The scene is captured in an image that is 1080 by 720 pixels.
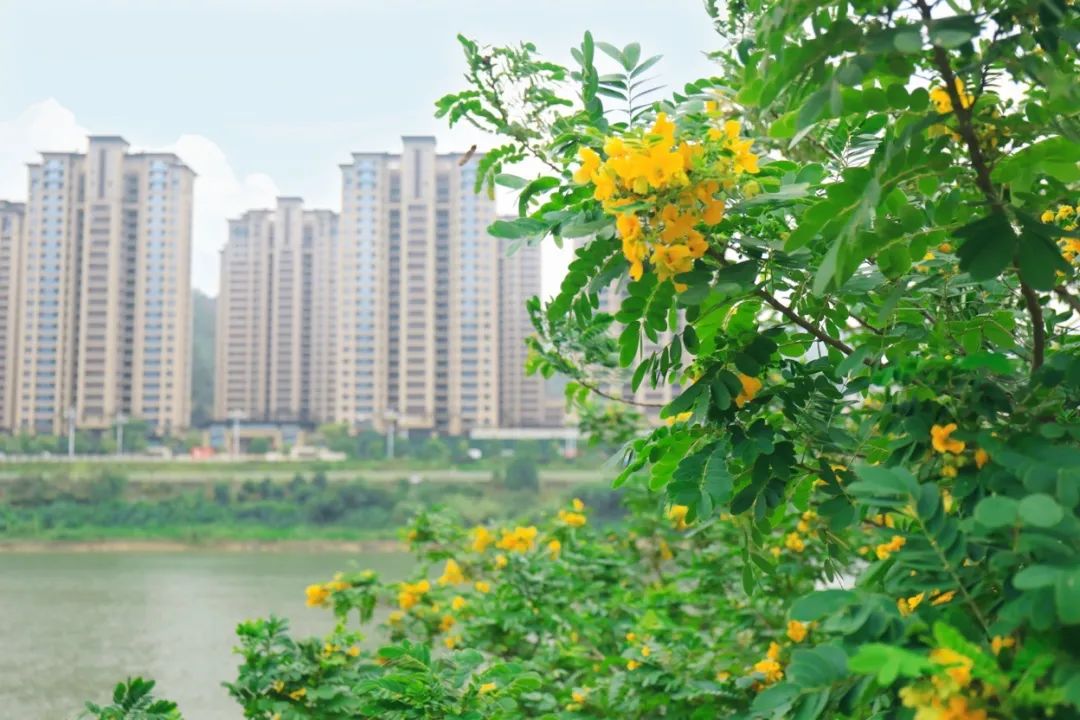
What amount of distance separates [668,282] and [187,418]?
10877mm

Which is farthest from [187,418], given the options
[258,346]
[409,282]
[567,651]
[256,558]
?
[567,651]

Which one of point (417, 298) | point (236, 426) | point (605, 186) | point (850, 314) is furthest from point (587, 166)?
point (236, 426)

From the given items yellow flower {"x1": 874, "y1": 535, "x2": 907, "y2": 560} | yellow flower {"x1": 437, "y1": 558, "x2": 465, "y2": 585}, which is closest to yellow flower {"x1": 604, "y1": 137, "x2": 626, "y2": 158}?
yellow flower {"x1": 874, "y1": 535, "x2": 907, "y2": 560}

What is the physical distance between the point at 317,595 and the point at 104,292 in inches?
356

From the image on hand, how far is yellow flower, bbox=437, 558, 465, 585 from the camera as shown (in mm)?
2010

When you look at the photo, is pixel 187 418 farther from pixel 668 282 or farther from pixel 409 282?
pixel 668 282

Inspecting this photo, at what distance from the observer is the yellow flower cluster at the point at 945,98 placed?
0.50 m

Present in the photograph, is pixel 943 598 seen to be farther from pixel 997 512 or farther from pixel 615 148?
pixel 615 148

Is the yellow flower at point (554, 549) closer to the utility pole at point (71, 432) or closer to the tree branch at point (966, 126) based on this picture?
the tree branch at point (966, 126)

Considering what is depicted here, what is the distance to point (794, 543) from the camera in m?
1.61

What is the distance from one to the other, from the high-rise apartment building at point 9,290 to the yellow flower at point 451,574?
29.6ft

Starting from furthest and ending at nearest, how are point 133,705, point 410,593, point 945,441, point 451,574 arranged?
1. point 451,574
2. point 410,593
3. point 133,705
4. point 945,441

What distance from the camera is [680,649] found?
3.78 feet

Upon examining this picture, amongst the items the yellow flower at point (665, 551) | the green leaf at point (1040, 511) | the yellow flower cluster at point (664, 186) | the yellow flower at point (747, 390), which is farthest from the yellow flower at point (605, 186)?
the yellow flower at point (665, 551)
